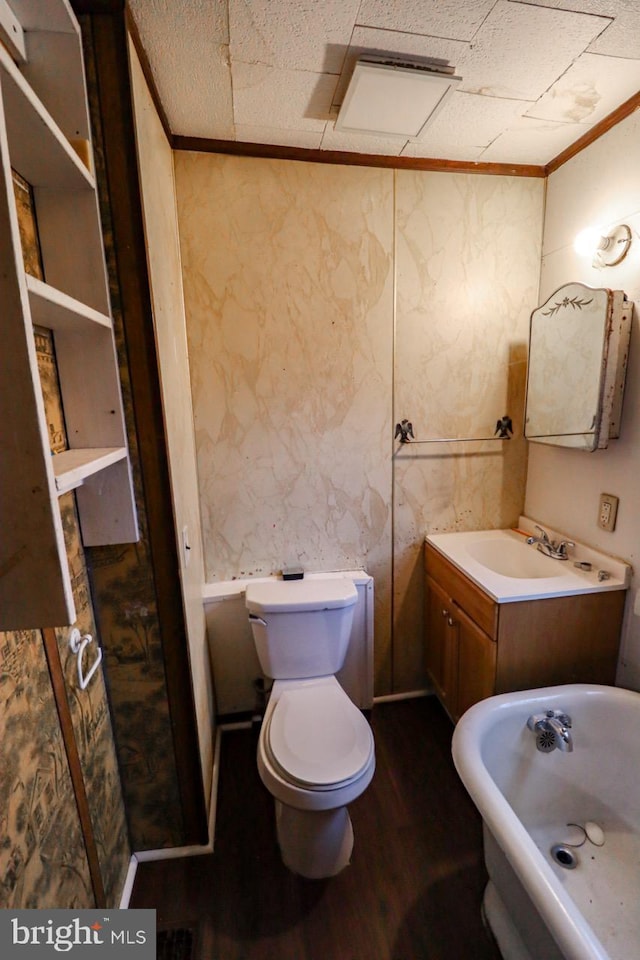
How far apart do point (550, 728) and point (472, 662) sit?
35 centimetres

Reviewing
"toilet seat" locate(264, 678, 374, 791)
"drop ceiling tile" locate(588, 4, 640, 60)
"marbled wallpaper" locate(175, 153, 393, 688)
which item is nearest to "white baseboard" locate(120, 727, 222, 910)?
"toilet seat" locate(264, 678, 374, 791)

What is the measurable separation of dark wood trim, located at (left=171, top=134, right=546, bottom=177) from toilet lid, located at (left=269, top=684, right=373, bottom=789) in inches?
81.0

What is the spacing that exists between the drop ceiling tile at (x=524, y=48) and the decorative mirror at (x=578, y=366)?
2.12ft

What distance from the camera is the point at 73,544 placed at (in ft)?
3.50

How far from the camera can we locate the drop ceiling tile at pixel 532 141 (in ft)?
4.79

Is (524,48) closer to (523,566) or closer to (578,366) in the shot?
(578,366)

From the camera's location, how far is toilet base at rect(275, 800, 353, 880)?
4.22 feet

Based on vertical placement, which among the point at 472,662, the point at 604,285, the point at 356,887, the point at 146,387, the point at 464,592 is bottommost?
the point at 356,887

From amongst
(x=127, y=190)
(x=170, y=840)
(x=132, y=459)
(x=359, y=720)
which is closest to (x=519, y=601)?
(x=359, y=720)

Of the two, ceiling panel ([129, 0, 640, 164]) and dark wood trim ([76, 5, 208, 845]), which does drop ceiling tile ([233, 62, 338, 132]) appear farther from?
dark wood trim ([76, 5, 208, 845])

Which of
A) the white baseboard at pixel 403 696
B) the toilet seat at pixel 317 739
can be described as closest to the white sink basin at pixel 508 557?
the white baseboard at pixel 403 696

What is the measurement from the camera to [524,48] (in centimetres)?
112

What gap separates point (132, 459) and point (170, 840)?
1308 mm

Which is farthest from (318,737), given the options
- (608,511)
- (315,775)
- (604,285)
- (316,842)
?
(604,285)
